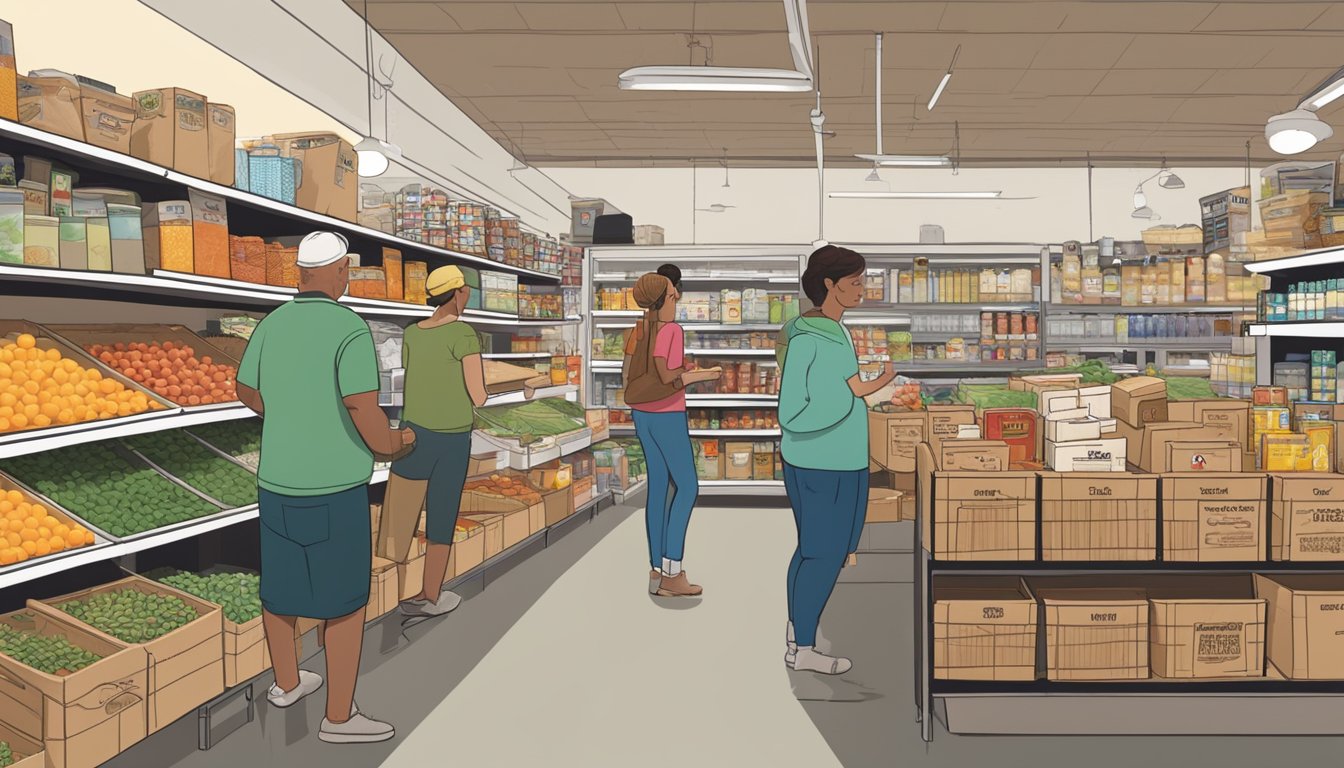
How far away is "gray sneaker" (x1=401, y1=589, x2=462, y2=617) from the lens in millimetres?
4844

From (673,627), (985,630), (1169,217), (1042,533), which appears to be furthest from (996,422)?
(1169,217)

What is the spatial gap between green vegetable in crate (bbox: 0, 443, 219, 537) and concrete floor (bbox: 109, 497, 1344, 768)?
2.42ft

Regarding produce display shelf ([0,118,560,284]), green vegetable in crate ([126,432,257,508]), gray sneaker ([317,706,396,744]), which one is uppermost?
produce display shelf ([0,118,560,284])

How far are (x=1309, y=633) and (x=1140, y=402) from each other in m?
0.97

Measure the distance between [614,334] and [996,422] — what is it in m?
6.01

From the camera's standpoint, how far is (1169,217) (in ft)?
48.0

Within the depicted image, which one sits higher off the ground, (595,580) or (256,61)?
(256,61)

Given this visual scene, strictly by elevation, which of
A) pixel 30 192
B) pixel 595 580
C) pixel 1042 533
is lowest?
pixel 595 580

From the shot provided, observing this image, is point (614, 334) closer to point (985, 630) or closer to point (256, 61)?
point (256, 61)

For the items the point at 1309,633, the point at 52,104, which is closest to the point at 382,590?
the point at 52,104

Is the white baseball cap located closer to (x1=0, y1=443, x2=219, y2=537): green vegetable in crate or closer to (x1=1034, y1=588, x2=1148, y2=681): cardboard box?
(x1=0, y1=443, x2=219, y2=537): green vegetable in crate

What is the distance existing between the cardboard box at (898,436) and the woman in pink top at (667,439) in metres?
1.02

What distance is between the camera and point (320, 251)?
3.17 m

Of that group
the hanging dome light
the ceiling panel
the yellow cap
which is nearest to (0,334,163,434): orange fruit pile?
the yellow cap
